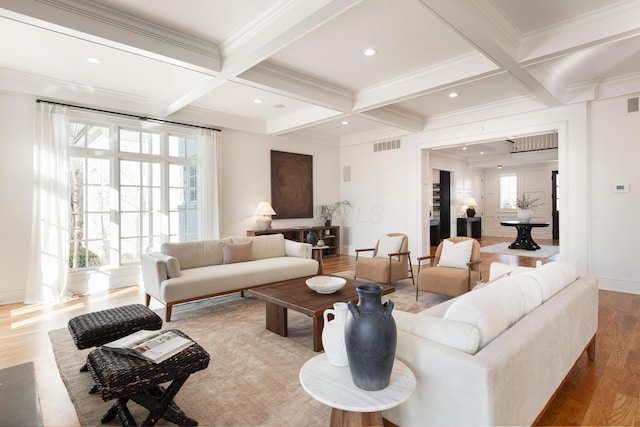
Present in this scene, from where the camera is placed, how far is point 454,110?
6.18m

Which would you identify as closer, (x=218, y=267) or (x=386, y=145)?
(x=218, y=267)

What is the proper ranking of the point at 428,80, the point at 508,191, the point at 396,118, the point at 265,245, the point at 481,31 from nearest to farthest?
1. the point at 481,31
2. the point at 428,80
3. the point at 265,245
4. the point at 396,118
5. the point at 508,191

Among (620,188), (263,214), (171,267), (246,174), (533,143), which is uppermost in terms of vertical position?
(533,143)

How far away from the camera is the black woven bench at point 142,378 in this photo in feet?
5.41

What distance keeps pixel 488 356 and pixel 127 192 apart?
566 cm

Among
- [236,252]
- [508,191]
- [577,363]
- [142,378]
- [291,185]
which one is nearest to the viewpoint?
[142,378]

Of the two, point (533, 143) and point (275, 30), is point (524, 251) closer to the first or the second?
point (533, 143)

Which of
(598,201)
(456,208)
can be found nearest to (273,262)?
(598,201)

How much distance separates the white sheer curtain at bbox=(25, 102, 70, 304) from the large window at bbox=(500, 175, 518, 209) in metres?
12.7

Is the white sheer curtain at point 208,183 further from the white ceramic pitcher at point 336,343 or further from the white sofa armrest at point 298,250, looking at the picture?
the white ceramic pitcher at point 336,343

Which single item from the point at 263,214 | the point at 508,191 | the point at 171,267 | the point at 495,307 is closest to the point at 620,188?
the point at 495,307

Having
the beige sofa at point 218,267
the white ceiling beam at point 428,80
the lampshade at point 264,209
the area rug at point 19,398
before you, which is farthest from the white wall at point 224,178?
the area rug at point 19,398

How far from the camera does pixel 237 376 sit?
2480mm

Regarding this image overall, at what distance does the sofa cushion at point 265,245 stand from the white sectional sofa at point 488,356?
358cm
